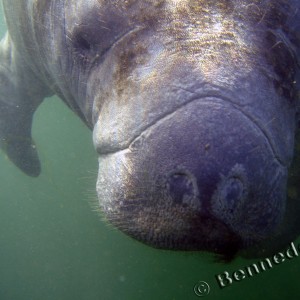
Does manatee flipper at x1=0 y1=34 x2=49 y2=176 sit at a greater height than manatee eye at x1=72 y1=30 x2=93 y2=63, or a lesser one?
greater

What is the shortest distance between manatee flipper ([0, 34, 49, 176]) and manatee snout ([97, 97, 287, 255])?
409 cm

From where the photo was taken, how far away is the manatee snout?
5.29 feet

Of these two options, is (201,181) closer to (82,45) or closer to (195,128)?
(195,128)

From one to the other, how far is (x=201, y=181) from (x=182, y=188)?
0.29ft

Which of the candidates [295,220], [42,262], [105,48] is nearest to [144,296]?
[42,262]

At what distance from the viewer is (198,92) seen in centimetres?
176

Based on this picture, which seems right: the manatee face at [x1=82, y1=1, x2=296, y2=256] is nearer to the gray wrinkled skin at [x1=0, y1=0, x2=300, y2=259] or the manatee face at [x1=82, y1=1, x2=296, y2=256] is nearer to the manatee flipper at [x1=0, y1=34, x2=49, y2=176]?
the gray wrinkled skin at [x1=0, y1=0, x2=300, y2=259]

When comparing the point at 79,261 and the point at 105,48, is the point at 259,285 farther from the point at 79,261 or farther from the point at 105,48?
the point at 105,48

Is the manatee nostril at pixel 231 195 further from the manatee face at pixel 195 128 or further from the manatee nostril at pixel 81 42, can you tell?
the manatee nostril at pixel 81 42

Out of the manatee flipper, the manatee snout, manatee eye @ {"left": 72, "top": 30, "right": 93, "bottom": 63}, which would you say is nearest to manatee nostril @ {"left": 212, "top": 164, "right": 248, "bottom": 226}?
the manatee snout

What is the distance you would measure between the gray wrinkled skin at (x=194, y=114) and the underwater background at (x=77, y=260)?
655 centimetres

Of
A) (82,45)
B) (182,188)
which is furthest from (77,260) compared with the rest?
(182,188)

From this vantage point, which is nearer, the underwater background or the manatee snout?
the manatee snout

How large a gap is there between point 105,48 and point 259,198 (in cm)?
131
